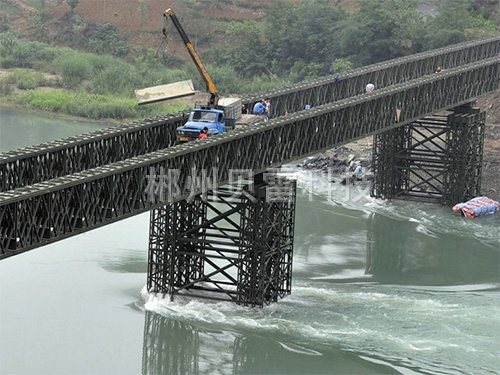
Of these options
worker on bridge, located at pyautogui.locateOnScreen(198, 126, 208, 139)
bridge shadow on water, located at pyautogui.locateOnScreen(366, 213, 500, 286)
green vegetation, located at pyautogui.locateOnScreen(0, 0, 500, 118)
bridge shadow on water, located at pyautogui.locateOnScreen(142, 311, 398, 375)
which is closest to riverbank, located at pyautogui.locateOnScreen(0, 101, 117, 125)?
green vegetation, located at pyautogui.locateOnScreen(0, 0, 500, 118)

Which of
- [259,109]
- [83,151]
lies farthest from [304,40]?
[83,151]

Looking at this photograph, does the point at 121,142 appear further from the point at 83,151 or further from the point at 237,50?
the point at 237,50

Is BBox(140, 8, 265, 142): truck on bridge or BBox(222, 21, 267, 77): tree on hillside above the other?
BBox(222, 21, 267, 77): tree on hillside

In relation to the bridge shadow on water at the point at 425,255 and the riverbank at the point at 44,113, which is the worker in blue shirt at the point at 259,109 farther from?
the riverbank at the point at 44,113

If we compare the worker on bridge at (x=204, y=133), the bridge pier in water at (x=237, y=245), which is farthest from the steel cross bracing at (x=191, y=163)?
the worker on bridge at (x=204, y=133)

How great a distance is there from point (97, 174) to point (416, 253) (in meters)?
23.3

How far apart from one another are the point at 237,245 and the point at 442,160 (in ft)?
78.4

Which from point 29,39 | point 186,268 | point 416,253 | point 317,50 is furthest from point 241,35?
point 186,268

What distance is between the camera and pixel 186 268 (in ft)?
145

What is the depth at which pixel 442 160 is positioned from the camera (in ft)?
209

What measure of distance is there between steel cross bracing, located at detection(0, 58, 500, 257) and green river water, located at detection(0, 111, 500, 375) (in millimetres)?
5239

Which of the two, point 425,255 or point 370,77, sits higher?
point 370,77

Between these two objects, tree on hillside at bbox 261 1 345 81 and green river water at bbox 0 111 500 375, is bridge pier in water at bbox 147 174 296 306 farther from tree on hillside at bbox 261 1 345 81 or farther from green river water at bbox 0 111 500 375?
tree on hillside at bbox 261 1 345 81

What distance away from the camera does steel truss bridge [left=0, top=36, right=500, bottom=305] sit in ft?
109
